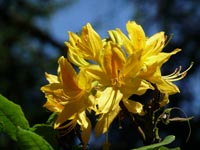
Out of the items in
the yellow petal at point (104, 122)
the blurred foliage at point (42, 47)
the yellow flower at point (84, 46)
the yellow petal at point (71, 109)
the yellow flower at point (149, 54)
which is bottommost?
the yellow petal at point (104, 122)

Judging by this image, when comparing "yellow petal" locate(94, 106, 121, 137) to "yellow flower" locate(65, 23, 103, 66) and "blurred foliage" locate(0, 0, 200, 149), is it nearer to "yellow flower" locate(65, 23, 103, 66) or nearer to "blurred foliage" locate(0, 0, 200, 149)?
"yellow flower" locate(65, 23, 103, 66)

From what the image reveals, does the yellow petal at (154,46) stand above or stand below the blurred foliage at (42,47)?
below

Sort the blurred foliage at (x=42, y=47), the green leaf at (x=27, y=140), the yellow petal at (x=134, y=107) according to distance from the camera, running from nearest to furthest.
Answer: the green leaf at (x=27, y=140), the yellow petal at (x=134, y=107), the blurred foliage at (x=42, y=47)

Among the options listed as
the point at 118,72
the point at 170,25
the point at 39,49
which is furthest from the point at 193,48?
the point at 118,72

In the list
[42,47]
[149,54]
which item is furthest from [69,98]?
[42,47]

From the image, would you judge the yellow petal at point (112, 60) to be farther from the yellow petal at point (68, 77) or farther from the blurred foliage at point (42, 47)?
the blurred foliage at point (42, 47)

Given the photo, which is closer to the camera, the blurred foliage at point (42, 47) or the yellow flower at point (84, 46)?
the yellow flower at point (84, 46)

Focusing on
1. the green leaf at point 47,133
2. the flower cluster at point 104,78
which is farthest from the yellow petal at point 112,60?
the green leaf at point 47,133
